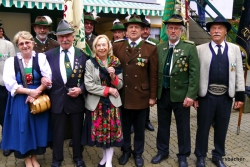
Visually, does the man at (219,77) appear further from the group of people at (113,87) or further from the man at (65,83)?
the man at (65,83)

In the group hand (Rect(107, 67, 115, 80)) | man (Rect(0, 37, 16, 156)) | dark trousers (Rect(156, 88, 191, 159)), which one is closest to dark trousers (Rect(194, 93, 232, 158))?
dark trousers (Rect(156, 88, 191, 159))

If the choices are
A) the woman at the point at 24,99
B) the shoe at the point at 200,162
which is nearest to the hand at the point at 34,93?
the woman at the point at 24,99

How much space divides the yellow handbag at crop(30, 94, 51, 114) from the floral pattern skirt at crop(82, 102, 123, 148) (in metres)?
0.53

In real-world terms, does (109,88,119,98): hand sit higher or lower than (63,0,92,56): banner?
lower

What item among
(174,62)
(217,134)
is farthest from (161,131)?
(174,62)

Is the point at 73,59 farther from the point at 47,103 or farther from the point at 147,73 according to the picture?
the point at 147,73

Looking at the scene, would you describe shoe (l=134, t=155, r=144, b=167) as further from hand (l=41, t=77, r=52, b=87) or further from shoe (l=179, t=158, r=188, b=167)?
hand (l=41, t=77, r=52, b=87)

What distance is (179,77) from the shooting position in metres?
3.51

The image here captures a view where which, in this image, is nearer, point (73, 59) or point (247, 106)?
point (73, 59)

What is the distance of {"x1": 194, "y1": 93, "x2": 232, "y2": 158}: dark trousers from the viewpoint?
3532mm

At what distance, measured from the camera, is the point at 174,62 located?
11.5 feet

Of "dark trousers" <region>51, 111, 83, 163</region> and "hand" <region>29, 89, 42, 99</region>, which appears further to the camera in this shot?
"dark trousers" <region>51, 111, 83, 163</region>

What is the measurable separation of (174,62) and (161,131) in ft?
3.34

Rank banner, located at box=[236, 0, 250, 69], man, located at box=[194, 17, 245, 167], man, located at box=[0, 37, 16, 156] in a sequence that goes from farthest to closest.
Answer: banner, located at box=[236, 0, 250, 69], man, located at box=[0, 37, 16, 156], man, located at box=[194, 17, 245, 167]
